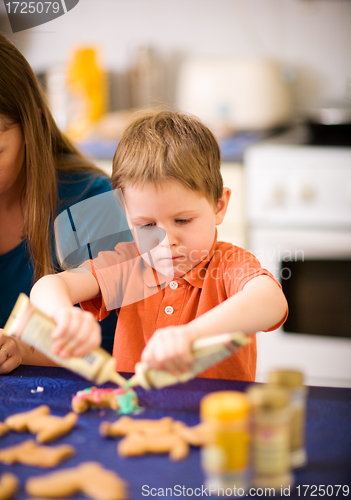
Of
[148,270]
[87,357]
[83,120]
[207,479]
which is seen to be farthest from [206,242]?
[83,120]

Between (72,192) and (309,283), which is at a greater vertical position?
(72,192)

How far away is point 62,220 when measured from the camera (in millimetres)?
1124

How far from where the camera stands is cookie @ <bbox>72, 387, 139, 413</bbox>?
65cm

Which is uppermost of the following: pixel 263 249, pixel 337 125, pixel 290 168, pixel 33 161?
pixel 33 161

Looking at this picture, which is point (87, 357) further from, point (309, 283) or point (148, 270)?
point (309, 283)

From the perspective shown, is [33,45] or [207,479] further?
[33,45]

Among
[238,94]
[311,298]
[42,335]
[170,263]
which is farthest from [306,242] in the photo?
[42,335]

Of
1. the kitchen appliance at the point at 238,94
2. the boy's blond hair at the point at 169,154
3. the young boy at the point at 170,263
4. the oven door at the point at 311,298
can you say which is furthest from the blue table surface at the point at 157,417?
the kitchen appliance at the point at 238,94

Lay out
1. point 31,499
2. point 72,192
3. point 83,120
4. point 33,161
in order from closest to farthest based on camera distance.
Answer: point 31,499 → point 33,161 → point 72,192 → point 83,120

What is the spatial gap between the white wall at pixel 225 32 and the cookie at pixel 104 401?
2.16m

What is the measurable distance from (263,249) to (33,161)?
1.09 m

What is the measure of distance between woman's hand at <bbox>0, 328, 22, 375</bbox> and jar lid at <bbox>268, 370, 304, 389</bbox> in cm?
46

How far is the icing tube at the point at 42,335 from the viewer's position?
2.00 feet

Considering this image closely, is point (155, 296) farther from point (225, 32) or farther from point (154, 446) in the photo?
point (225, 32)
